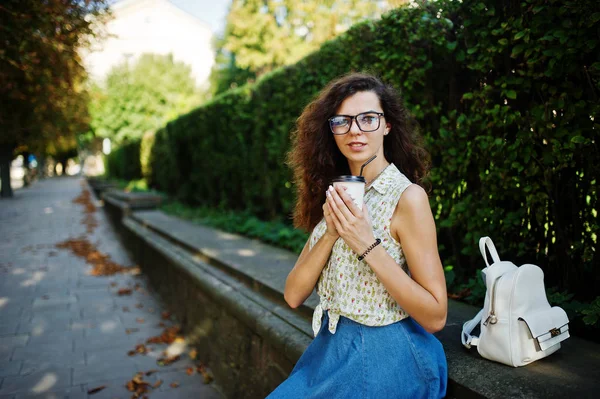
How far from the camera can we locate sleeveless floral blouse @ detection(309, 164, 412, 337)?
1711 millimetres

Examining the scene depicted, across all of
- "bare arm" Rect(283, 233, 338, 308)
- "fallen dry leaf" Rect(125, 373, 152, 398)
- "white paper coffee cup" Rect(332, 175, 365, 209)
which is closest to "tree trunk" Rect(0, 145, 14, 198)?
"fallen dry leaf" Rect(125, 373, 152, 398)

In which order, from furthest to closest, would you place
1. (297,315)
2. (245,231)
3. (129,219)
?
1. (129,219)
2. (245,231)
3. (297,315)

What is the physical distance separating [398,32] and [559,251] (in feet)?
6.32

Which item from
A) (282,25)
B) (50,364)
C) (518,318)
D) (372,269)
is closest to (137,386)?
(50,364)

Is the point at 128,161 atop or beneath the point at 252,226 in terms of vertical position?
atop

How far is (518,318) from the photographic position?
1.67 m

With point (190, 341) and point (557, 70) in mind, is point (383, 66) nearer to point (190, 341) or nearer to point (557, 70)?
point (557, 70)

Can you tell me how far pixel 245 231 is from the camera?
6672 mm

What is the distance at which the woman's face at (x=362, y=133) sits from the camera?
184 centimetres

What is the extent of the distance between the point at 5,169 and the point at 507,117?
2574 centimetres

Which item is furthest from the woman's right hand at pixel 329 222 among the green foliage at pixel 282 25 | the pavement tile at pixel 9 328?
the green foliage at pixel 282 25

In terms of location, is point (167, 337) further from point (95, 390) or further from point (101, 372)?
point (95, 390)

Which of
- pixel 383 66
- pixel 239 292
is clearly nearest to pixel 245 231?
pixel 239 292

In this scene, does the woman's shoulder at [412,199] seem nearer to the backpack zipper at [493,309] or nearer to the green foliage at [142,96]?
the backpack zipper at [493,309]
